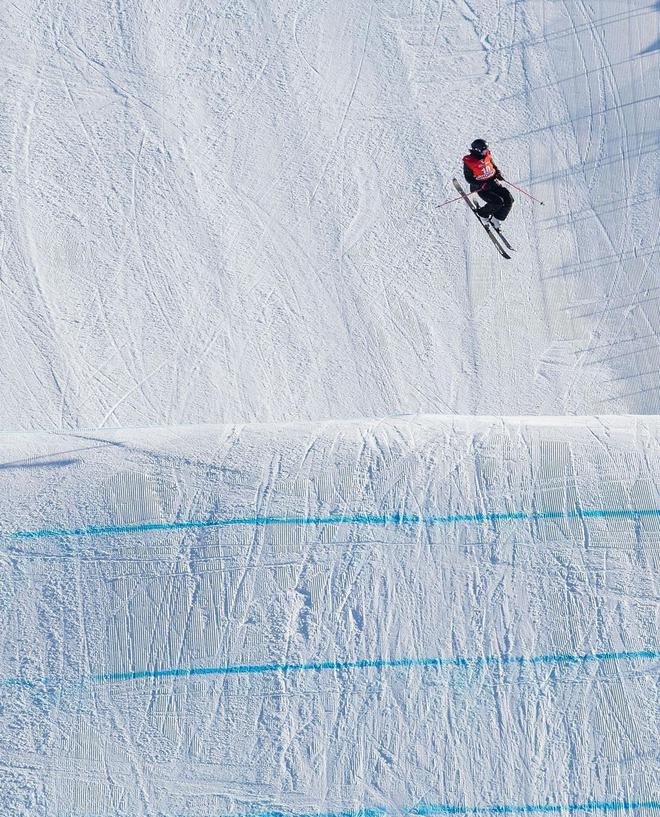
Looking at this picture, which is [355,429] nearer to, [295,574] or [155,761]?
[295,574]

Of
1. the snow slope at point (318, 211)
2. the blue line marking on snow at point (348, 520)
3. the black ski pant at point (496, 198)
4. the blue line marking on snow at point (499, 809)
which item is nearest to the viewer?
the blue line marking on snow at point (499, 809)

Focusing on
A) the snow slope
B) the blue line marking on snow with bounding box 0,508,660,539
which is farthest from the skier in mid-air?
the blue line marking on snow with bounding box 0,508,660,539

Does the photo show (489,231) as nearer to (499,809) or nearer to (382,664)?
(382,664)

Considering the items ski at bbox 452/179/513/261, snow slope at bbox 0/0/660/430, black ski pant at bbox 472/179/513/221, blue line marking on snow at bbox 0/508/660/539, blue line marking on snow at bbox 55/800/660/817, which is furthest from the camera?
snow slope at bbox 0/0/660/430

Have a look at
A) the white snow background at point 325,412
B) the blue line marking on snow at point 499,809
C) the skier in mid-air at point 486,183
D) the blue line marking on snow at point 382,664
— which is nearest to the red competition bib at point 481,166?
the skier in mid-air at point 486,183

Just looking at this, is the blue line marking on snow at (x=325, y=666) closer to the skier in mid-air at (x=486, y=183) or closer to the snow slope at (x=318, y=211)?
the snow slope at (x=318, y=211)

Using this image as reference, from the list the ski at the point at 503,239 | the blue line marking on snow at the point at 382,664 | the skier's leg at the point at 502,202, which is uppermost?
the skier's leg at the point at 502,202

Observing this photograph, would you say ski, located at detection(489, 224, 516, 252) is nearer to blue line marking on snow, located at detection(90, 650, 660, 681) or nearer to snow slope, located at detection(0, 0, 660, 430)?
snow slope, located at detection(0, 0, 660, 430)
